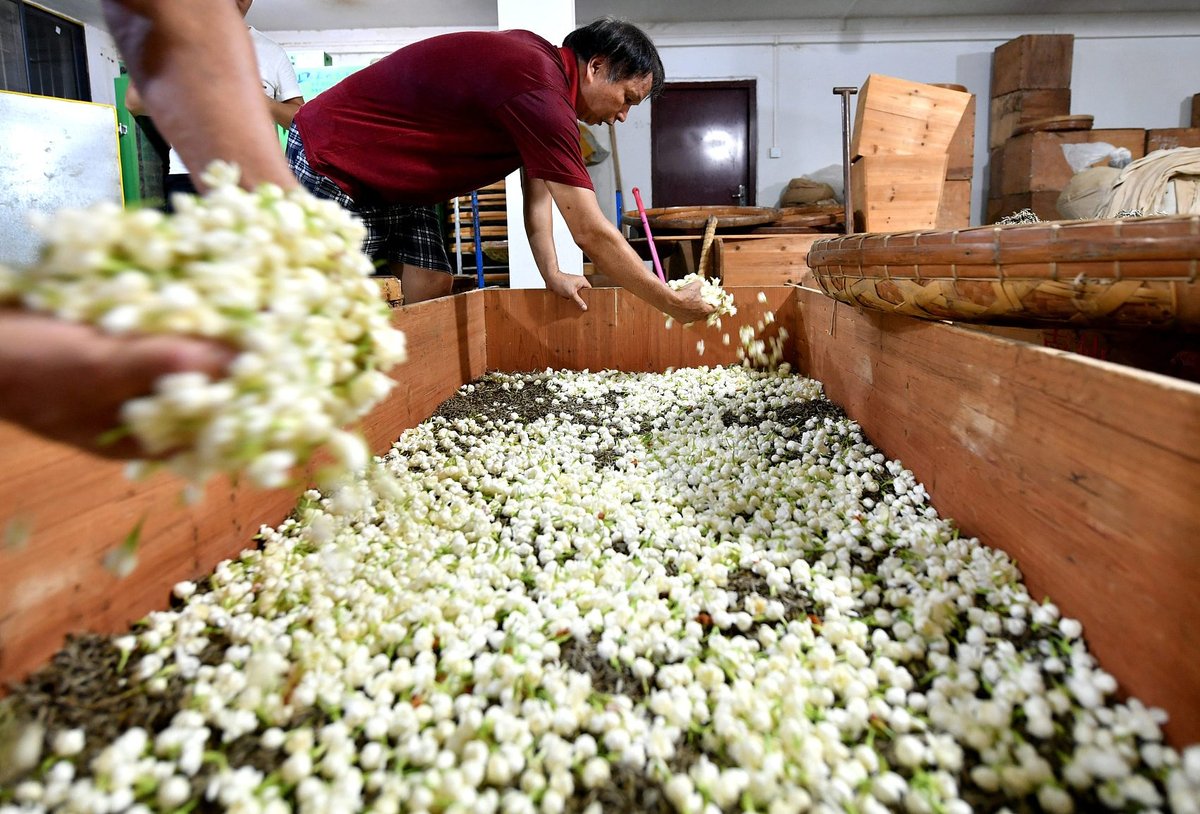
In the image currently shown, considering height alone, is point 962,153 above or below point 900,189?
above

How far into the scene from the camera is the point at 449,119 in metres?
2.03

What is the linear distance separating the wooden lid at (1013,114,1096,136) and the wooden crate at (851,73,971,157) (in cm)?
405

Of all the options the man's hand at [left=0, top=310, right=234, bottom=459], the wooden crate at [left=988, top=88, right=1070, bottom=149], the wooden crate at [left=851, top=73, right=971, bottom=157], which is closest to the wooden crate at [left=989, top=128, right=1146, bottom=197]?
the wooden crate at [left=988, top=88, right=1070, bottom=149]

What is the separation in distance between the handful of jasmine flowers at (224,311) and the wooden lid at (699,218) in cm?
367

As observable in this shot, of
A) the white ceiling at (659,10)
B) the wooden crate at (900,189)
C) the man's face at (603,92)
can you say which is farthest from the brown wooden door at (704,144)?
the man's face at (603,92)

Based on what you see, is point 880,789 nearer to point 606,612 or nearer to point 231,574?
point 606,612

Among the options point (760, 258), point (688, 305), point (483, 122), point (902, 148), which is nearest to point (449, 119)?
point (483, 122)

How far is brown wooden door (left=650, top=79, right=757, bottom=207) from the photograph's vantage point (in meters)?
7.87

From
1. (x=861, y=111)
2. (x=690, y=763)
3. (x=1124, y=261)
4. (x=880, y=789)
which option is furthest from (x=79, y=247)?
(x=861, y=111)

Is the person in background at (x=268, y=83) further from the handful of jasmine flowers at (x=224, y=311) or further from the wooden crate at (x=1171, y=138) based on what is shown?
the wooden crate at (x=1171, y=138)

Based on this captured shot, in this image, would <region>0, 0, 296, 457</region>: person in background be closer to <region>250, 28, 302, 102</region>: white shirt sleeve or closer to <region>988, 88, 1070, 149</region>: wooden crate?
<region>250, 28, 302, 102</region>: white shirt sleeve

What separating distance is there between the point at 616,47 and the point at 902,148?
2.10 m

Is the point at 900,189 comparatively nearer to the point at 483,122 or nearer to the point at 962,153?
the point at 483,122

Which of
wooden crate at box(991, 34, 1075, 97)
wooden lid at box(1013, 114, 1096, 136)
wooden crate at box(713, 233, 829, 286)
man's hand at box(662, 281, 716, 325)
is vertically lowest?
man's hand at box(662, 281, 716, 325)
